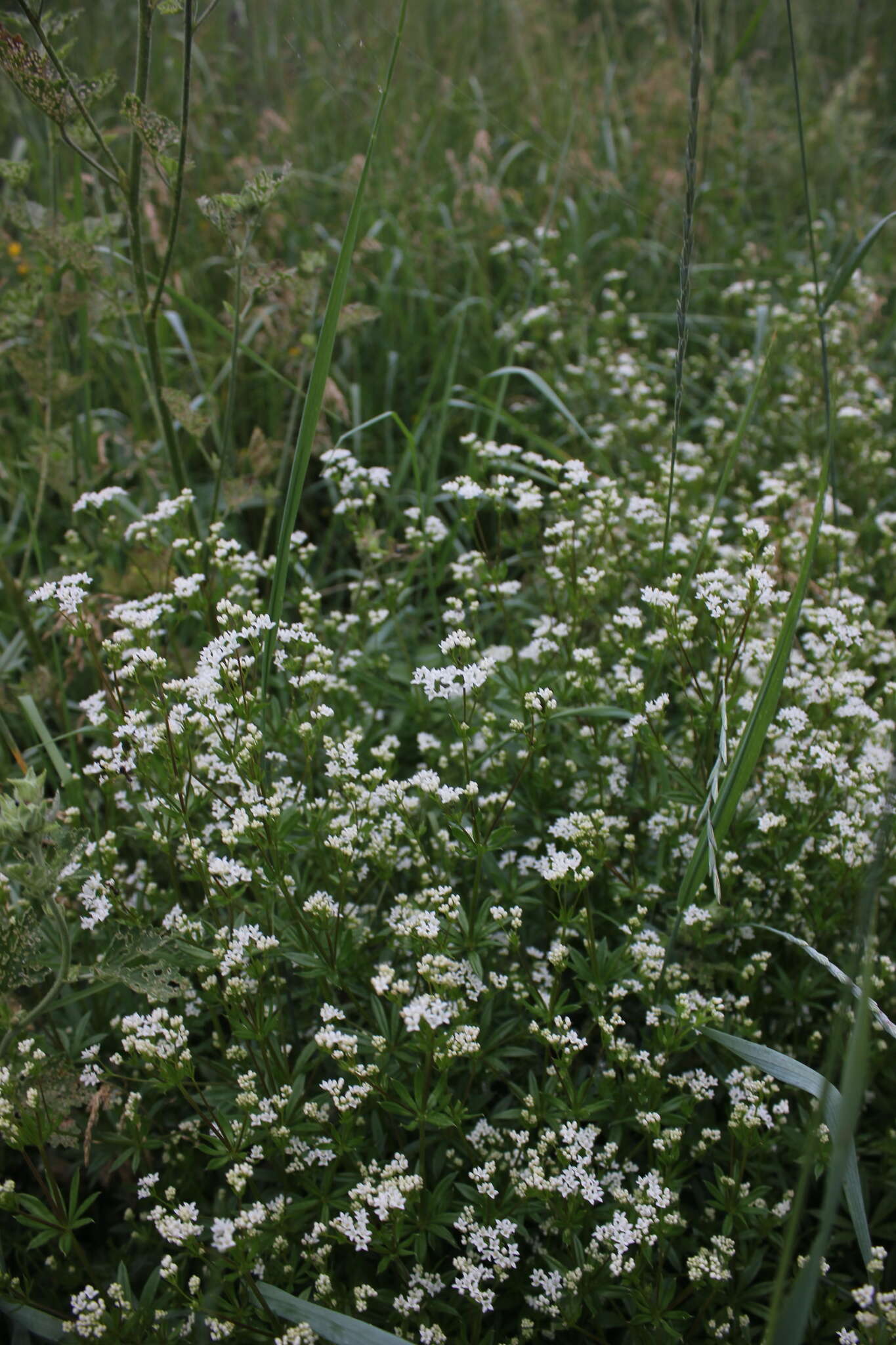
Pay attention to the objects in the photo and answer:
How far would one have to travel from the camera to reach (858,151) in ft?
19.2

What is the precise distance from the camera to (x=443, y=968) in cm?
175

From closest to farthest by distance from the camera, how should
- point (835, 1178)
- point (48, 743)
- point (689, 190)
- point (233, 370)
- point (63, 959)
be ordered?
point (835, 1178) < point (63, 959) < point (689, 190) < point (48, 743) < point (233, 370)

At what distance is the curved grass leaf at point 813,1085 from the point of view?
1.60 m

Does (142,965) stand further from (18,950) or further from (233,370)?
(233,370)

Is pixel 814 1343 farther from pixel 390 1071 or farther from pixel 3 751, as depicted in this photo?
pixel 3 751

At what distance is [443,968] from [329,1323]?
1.93ft

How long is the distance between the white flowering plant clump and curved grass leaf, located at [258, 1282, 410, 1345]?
6cm

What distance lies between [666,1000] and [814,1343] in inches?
25.9

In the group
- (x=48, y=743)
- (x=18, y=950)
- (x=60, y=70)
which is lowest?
(x=18, y=950)

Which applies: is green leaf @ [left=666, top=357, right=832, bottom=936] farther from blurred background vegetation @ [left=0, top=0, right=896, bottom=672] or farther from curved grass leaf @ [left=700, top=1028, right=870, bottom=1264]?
blurred background vegetation @ [left=0, top=0, right=896, bottom=672]

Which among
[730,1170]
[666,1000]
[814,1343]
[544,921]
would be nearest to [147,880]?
[544,921]

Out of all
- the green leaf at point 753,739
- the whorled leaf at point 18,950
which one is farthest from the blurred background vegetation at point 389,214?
the green leaf at point 753,739

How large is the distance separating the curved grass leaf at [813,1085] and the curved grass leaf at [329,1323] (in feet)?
2.40

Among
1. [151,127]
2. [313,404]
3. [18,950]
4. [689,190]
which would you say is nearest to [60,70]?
[151,127]
